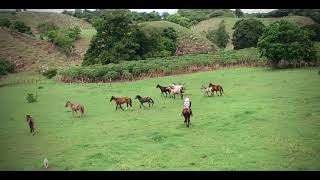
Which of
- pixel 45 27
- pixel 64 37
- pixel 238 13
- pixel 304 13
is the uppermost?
pixel 238 13

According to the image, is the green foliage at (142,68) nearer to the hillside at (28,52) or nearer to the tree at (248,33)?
the tree at (248,33)

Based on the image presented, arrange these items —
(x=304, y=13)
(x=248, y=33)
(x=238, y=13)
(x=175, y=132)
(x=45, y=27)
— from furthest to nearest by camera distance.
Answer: (x=238, y=13), (x=45, y=27), (x=304, y=13), (x=248, y=33), (x=175, y=132)

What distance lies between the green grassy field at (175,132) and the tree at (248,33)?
20073 millimetres

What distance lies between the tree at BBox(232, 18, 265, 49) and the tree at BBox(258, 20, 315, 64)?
13211 millimetres

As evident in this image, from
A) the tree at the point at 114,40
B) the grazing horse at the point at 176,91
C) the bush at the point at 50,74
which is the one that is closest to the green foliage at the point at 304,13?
the tree at the point at 114,40

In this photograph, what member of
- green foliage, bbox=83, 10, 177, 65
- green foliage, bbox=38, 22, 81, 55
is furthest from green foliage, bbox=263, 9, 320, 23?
green foliage, bbox=38, 22, 81, 55

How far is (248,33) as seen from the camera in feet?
152

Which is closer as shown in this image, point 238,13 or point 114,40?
point 114,40

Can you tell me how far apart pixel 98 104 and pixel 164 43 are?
24774 mm

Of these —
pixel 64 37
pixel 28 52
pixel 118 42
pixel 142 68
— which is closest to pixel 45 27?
pixel 64 37

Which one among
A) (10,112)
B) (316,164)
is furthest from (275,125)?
(10,112)

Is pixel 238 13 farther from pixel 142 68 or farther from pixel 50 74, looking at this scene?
pixel 50 74

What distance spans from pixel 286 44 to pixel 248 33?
1485 centimetres

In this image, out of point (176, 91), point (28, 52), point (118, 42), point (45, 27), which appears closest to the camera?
point (176, 91)
